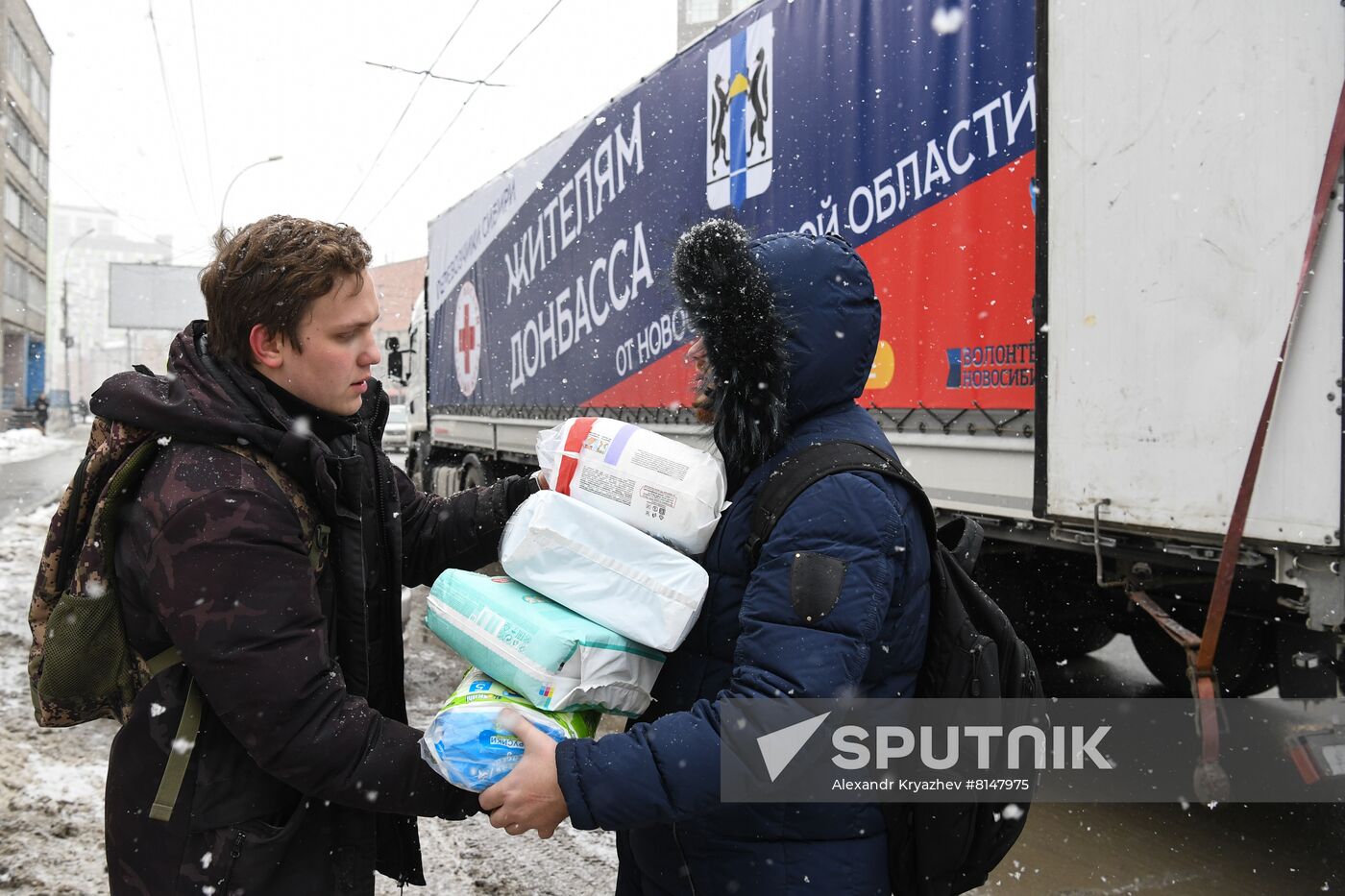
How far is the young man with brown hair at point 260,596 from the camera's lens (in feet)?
4.99

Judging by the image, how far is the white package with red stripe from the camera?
1.71 metres

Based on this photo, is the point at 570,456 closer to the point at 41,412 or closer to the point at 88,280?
Answer: the point at 41,412

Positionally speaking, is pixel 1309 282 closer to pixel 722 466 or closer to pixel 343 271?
pixel 722 466

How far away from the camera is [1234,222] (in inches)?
102

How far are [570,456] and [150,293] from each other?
39.8 metres

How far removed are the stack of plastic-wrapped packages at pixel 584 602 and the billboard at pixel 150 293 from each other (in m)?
37.9

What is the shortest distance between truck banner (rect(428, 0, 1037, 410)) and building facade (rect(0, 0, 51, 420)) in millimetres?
43449

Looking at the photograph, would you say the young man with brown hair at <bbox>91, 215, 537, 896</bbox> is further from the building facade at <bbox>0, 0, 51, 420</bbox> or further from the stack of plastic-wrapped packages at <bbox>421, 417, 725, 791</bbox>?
the building facade at <bbox>0, 0, 51, 420</bbox>

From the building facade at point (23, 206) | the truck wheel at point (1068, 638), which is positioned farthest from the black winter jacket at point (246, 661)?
the building facade at point (23, 206)

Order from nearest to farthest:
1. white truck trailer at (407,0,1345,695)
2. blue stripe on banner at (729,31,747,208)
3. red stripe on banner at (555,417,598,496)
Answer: red stripe on banner at (555,417,598,496) → white truck trailer at (407,0,1345,695) → blue stripe on banner at (729,31,747,208)

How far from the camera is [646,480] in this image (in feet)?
5.78

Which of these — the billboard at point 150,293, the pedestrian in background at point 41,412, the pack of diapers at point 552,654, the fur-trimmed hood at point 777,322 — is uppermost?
the billboard at point 150,293

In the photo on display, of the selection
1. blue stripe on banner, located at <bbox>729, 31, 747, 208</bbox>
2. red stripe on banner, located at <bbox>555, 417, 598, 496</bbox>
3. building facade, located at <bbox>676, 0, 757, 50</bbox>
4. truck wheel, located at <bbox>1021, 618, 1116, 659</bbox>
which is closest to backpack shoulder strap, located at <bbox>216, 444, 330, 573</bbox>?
red stripe on banner, located at <bbox>555, 417, 598, 496</bbox>

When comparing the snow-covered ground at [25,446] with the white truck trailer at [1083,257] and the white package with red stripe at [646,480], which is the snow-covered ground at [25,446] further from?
the white package with red stripe at [646,480]
